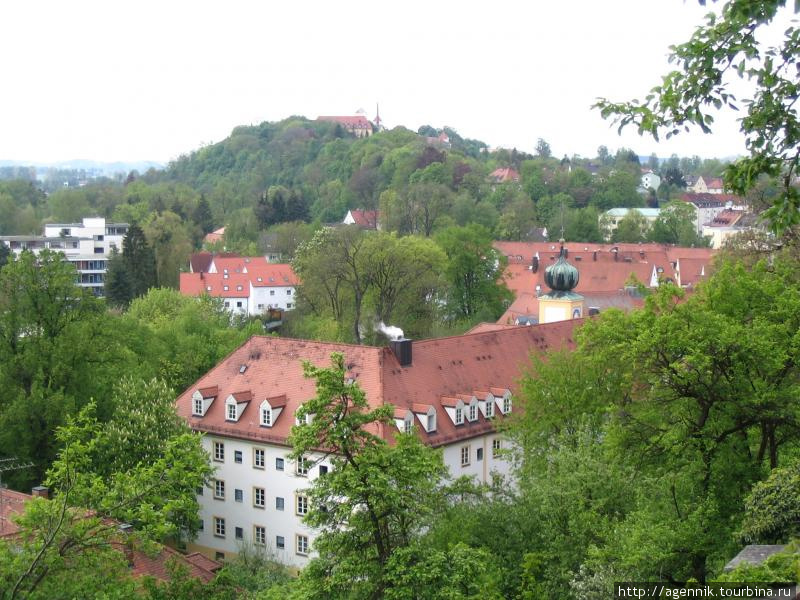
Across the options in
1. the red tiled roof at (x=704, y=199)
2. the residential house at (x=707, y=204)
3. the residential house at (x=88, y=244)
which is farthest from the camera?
the red tiled roof at (x=704, y=199)

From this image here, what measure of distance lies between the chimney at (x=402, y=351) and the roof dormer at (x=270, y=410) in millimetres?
3883

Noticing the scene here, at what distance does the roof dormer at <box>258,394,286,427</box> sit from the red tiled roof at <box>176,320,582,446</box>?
0.14 meters

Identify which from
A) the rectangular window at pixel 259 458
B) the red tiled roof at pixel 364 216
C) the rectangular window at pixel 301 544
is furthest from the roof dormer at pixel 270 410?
the red tiled roof at pixel 364 216

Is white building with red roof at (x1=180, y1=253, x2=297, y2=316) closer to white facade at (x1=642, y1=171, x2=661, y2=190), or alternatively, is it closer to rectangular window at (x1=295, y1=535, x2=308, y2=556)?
rectangular window at (x1=295, y1=535, x2=308, y2=556)

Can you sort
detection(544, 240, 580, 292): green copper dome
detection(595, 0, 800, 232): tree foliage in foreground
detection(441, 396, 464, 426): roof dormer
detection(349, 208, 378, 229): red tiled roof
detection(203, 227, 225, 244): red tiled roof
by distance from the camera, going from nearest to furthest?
1. detection(595, 0, 800, 232): tree foliage in foreground
2. detection(441, 396, 464, 426): roof dormer
3. detection(544, 240, 580, 292): green copper dome
4. detection(203, 227, 225, 244): red tiled roof
5. detection(349, 208, 378, 229): red tiled roof

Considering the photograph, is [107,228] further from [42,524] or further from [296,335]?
[42,524]

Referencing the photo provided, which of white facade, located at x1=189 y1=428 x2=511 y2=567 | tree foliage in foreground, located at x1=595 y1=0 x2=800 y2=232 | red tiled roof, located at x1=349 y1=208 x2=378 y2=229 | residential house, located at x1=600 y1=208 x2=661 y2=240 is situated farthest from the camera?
red tiled roof, located at x1=349 y1=208 x2=378 y2=229

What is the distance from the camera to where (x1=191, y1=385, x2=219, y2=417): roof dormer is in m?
34.9

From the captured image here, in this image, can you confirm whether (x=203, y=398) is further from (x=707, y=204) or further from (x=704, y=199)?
(x=704, y=199)

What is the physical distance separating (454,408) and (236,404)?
689cm

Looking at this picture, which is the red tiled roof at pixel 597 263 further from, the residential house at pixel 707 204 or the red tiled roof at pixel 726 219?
the residential house at pixel 707 204

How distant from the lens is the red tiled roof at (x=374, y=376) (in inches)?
1298

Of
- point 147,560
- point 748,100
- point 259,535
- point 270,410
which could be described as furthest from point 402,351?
point 748,100

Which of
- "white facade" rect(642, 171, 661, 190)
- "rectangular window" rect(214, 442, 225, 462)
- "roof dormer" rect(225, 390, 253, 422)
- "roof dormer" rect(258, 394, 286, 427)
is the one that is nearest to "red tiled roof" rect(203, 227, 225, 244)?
"rectangular window" rect(214, 442, 225, 462)
